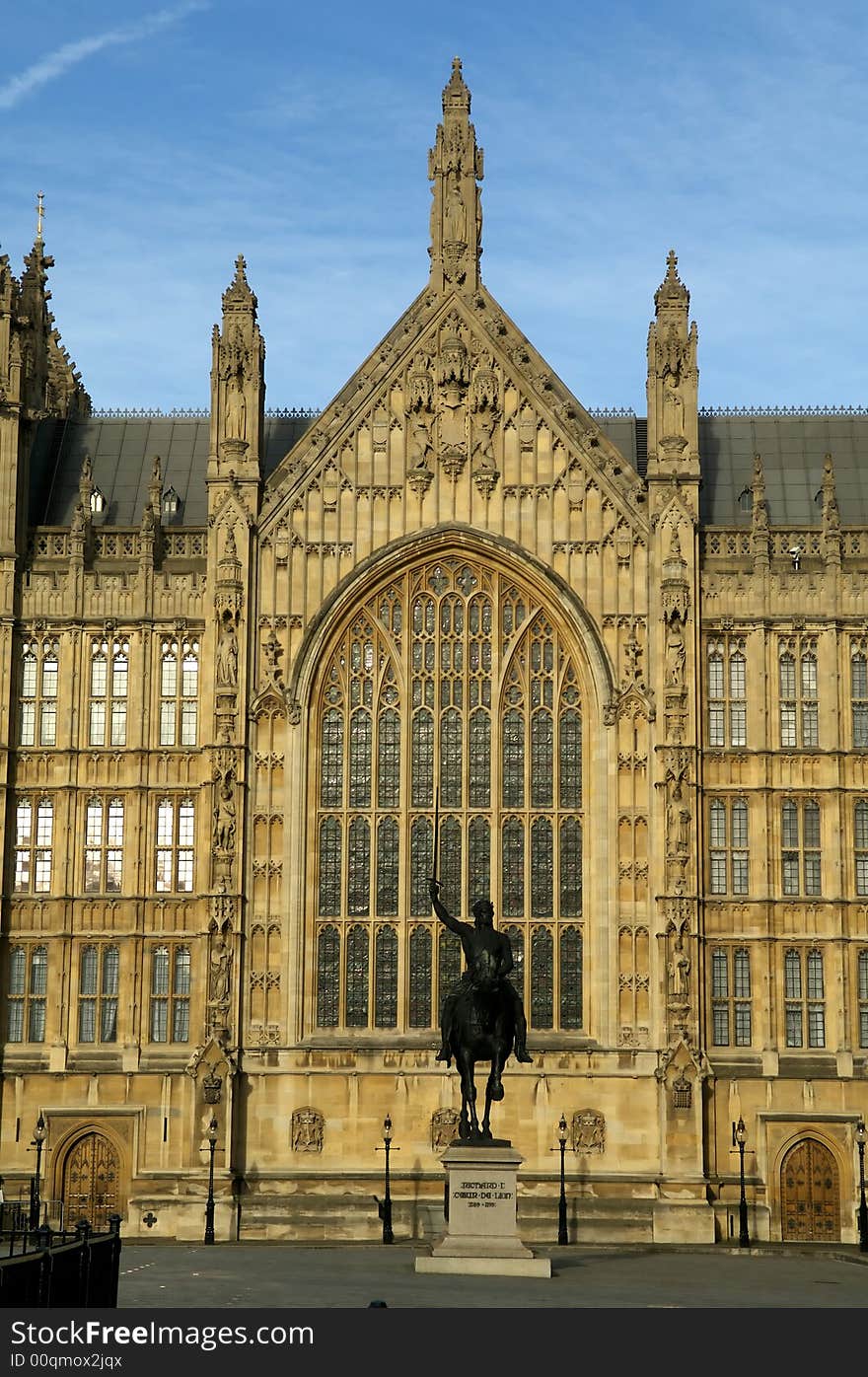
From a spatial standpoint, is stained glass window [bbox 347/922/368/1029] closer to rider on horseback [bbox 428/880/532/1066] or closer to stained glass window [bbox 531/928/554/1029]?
stained glass window [bbox 531/928/554/1029]

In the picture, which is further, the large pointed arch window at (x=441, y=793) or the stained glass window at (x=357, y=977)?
the large pointed arch window at (x=441, y=793)

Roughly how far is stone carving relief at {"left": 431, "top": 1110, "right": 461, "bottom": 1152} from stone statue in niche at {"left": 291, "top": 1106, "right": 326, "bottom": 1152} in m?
3.16

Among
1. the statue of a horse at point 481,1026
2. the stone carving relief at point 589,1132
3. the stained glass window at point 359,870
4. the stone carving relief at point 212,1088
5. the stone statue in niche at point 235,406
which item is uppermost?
the stone statue in niche at point 235,406

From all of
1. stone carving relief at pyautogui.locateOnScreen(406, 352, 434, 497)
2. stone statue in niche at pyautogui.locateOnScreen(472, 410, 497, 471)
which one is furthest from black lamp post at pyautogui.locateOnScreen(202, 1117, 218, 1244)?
stone statue in niche at pyautogui.locateOnScreen(472, 410, 497, 471)

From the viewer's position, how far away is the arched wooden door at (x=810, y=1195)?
206ft

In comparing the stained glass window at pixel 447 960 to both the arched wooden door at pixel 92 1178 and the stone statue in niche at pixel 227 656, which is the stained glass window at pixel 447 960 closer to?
the stone statue in niche at pixel 227 656

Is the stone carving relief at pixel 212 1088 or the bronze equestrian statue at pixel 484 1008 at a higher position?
the bronze equestrian statue at pixel 484 1008

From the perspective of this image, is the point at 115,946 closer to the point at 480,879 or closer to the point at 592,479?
the point at 480,879

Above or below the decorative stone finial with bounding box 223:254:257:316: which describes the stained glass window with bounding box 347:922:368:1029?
below

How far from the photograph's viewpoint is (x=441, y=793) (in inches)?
2594

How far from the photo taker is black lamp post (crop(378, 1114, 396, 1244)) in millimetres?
60250

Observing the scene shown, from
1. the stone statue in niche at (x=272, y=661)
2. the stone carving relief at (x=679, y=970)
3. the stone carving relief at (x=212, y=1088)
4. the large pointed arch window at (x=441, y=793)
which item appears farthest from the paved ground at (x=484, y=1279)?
the stone statue in niche at (x=272, y=661)

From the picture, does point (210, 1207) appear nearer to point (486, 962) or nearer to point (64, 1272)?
point (486, 962)

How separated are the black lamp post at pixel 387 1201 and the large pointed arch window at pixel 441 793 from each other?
3.27 metres
